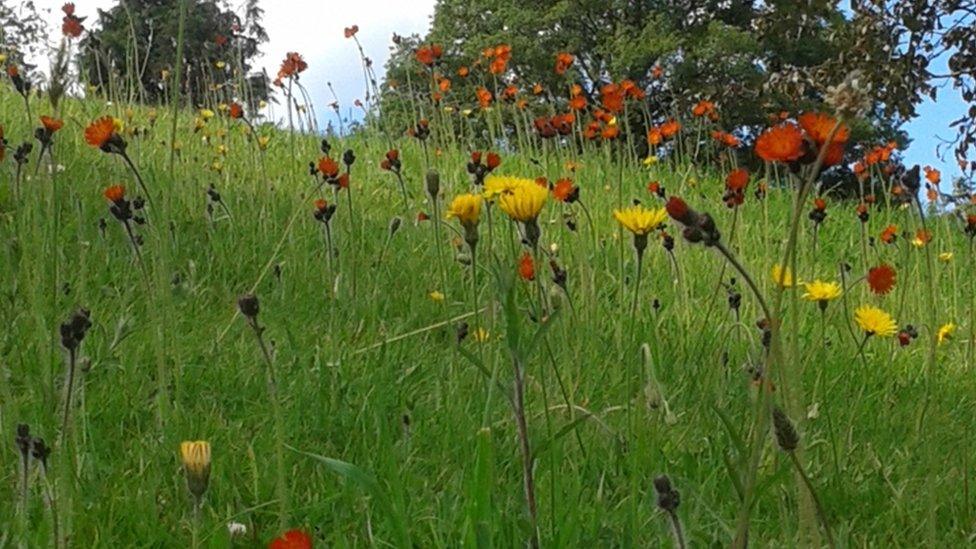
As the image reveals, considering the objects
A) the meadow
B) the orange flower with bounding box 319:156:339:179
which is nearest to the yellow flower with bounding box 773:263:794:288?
the meadow

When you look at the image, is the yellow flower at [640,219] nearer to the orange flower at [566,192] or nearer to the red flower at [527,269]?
the red flower at [527,269]

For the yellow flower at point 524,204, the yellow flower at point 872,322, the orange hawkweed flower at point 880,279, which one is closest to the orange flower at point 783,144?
the yellow flower at point 524,204

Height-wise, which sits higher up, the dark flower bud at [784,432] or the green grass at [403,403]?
the dark flower bud at [784,432]

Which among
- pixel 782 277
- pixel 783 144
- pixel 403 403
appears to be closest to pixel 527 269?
pixel 403 403

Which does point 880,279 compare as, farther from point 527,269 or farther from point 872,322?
point 527,269

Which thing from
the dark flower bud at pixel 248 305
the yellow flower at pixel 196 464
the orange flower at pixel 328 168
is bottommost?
the yellow flower at pixel 196 464

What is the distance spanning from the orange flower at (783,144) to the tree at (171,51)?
0.72 metres

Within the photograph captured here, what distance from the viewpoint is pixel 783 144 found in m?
0.75

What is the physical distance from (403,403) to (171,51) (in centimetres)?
2008

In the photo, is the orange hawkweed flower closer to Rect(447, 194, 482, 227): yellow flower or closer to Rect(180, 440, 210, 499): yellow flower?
Rect(447, 194, 482, 227): yellow flower

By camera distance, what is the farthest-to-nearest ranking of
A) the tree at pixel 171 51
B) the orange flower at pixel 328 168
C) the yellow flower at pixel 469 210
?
the tree at pixel 171 51 → the orange flower at pixel 328 168 → the yellow flower at pixel 469 210

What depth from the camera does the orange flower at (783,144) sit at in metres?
0.74

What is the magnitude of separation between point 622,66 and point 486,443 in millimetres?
17052

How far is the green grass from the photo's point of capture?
1.20m
